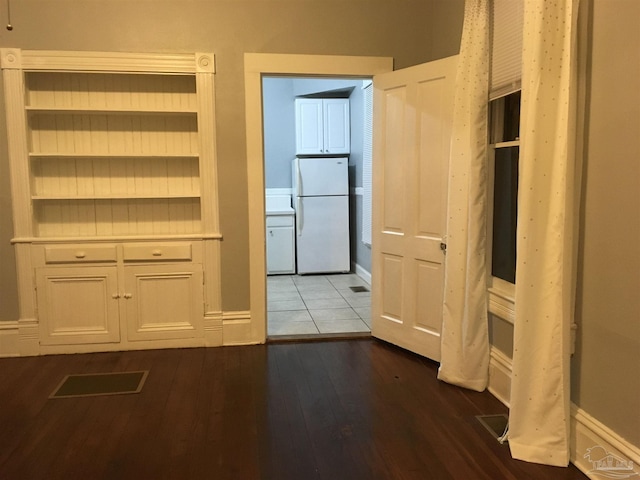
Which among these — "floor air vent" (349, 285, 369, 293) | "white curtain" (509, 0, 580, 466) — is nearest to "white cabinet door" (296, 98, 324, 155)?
"floor air vent" (349, 285, 369, 293)

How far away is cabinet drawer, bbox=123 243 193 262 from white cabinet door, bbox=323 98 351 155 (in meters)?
3.50

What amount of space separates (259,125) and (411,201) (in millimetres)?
1255

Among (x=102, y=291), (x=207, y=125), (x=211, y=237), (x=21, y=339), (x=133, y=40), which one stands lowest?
(x=21, y=339)

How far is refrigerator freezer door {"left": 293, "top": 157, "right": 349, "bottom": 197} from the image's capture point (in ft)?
22.3

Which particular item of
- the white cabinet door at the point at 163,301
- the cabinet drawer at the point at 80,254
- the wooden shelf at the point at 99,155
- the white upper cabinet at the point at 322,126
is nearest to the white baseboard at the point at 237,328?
the white cabinet door at the point at 163,301

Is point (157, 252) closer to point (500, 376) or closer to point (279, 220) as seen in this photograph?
point (500, 376)

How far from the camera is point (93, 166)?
3.90 m

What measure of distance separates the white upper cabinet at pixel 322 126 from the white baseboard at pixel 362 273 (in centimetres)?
156

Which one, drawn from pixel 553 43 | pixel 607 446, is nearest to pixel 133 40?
pixel 553 43

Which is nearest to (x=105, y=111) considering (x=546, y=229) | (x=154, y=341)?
(x=154, y=341)

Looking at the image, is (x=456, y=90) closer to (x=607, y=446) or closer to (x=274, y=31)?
(x=274, y=31)

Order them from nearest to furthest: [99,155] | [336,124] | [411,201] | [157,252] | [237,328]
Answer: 1. [411,201]
2. [99,155]
3. [157,252]
4. [237,328]
5. [336,124]

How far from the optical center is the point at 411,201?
3.62 m

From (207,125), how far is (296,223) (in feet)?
10.6
